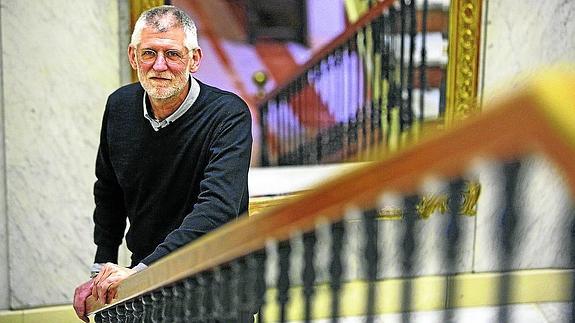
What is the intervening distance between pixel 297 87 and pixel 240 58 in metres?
0.43

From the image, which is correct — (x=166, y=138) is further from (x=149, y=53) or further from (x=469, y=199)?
(x=469, y=199)

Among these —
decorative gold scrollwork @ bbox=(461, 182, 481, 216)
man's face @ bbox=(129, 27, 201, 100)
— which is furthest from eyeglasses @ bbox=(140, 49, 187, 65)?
decorative gold scrollwork @ bbox=(461, 182, 481, 216)

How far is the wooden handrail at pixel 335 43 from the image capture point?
510 centimetres

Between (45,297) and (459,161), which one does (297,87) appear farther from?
(459,161)

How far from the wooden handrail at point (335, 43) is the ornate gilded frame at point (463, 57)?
17.1 inches

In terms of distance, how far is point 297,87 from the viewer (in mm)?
5223

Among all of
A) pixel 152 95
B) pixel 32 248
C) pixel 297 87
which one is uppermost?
pixel 152 95

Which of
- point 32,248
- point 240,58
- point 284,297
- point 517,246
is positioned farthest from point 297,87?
point 517,246

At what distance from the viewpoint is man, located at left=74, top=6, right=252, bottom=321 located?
2.48 metres

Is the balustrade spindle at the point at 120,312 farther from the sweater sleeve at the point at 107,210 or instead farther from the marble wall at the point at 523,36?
the marble wall at the point at 523,36

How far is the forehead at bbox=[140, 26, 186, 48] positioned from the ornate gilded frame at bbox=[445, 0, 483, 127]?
269cm

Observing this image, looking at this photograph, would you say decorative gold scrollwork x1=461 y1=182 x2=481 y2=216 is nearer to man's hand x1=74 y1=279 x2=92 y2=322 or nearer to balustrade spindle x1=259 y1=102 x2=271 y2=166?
man's hand x1=74 y1=279 x2=92 y2=322

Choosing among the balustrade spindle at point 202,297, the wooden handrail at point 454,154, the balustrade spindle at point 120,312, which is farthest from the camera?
the balustrade spindle at point 120,312

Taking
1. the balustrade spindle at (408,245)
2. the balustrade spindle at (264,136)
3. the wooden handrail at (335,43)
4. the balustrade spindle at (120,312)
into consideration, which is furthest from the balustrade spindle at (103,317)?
the wooden handrail at (335,43)
